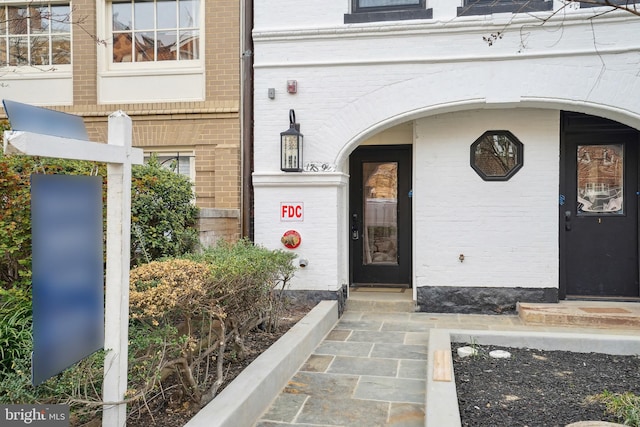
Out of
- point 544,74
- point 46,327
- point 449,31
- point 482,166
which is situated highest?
point 449,31

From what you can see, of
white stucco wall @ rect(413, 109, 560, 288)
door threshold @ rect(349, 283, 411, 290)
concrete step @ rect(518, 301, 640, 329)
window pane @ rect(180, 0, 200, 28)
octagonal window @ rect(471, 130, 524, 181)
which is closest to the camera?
concrete step @ rect(518, 301, 640, 329)

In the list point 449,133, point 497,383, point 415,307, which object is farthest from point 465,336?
point 449,133

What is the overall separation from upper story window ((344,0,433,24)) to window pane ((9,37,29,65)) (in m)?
5.08

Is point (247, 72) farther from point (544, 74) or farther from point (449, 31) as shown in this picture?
point (544, 74)

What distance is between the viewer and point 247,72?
23.5 feet

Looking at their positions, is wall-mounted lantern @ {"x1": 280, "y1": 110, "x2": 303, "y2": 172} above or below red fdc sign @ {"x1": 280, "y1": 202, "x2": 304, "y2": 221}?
above

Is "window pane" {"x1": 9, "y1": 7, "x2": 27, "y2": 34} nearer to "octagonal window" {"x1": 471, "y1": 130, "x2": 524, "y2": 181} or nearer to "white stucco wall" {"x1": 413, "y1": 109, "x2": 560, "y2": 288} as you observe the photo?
"white stucco wall" {"x1": 413, "y1": 109, "x2": 560, "y2": 288}

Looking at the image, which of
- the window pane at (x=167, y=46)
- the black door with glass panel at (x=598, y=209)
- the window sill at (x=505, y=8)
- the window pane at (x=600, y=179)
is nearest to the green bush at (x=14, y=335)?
the window pane at (x=167, y=46)

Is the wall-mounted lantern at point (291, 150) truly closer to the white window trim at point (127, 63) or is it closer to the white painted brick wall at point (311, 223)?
the white painted brick wall at point (311, 223)

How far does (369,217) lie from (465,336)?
3.64 metres

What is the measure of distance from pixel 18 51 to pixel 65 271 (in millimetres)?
7344

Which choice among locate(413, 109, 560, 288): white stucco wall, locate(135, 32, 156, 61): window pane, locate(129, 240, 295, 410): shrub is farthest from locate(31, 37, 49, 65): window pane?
locate(413, 109, 560, 288): white stucco wall

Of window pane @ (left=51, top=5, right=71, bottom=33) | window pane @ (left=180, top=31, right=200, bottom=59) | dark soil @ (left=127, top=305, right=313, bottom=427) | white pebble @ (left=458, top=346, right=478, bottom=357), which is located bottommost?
white pebble @ (left=458, top=346, right=478, bottom=357)

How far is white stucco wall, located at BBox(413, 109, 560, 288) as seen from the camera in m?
6.77
